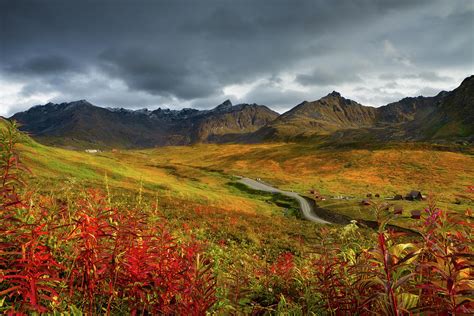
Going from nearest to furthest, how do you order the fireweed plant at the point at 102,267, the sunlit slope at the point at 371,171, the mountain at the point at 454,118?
the fireweed plant at the point at 102,267
the sunlit slope at the point at 371,171
the mountain at the point at 454,118

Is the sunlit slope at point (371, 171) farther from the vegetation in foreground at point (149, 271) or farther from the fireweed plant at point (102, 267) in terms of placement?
the fireweed plant at point (102, 267)

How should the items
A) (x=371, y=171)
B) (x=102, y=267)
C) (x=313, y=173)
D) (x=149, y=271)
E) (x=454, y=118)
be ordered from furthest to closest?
(x=454, y=118) < (x=313, y=173) < (x=371, y=171) < (x=149, y=271) < (x=102, y=267)

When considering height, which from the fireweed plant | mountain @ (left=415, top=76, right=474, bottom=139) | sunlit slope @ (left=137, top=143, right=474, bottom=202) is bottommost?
sunlit slope @ (left=137, top=143, right=474, bottom=202)

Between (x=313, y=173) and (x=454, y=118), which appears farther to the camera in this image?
(x=454, y=118)

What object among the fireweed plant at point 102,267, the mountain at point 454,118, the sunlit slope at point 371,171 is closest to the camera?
the fireweed plant at point 102,267

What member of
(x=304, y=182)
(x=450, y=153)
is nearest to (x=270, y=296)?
(x=304, y=182)

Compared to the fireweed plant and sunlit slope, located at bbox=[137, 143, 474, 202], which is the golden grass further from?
the fireweed plant

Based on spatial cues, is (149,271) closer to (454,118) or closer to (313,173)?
(313,173)

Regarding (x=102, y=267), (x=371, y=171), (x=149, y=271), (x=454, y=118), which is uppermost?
(x=454, y=118)

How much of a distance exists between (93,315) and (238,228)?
67.0 feet

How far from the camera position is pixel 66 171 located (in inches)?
1736

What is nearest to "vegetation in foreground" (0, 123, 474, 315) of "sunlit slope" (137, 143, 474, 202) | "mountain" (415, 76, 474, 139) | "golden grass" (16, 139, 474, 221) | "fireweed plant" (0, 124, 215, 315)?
"fireweed plant" (0, 124, 215, 315)

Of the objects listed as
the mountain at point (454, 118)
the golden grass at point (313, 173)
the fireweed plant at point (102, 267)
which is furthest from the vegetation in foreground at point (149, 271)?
the mountain at point (454, 118)

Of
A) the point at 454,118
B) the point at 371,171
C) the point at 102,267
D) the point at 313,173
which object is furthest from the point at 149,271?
the point at 454,118
